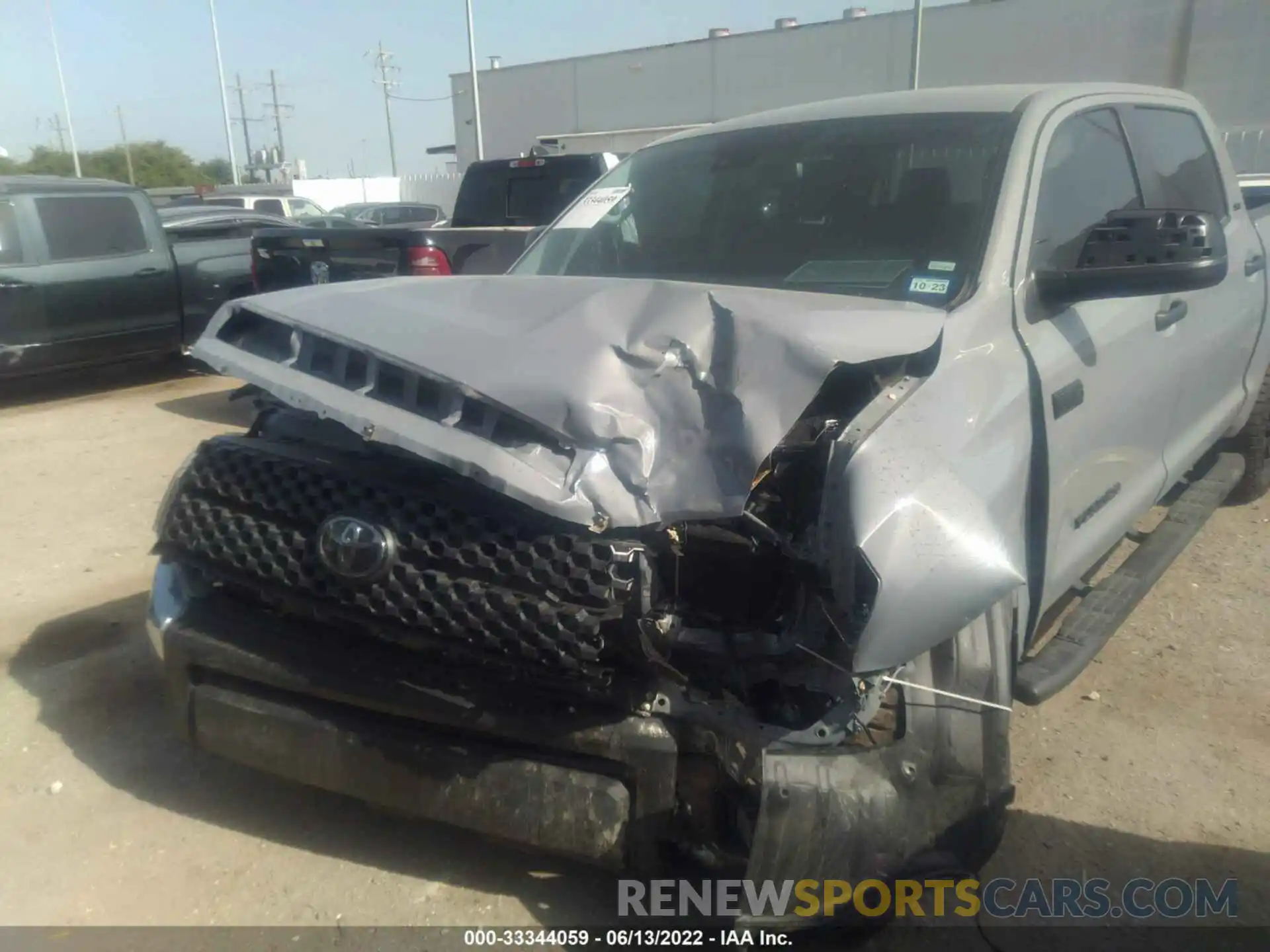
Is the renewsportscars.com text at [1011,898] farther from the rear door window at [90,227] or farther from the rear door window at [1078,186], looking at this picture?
the rear door window at [90,227]

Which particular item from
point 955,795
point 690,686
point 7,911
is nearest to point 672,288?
point 690,686

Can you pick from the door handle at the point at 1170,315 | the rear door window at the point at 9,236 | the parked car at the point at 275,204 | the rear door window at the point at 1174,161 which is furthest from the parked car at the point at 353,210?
the door handle at the point at 1170,315

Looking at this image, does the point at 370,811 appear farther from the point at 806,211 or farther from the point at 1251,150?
the point at 1251,150

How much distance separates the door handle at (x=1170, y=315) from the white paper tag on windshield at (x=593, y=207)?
1.84 m

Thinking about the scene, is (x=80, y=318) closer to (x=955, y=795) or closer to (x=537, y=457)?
(x=537, y=457)

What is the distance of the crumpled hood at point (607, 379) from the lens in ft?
6.53

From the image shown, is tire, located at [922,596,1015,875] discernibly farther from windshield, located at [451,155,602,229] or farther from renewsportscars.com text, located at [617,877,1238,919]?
windshield, located at [451,155,602,229]

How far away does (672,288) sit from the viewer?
2.35 metres

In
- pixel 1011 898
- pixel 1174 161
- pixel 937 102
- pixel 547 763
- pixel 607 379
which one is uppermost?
pixel 937 102

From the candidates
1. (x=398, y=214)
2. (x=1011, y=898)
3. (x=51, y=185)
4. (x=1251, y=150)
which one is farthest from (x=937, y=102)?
(x=1251, y=150)

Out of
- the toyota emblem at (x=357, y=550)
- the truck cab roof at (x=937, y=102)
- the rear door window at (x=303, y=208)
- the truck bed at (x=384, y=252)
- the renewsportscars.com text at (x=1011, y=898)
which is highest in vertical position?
the truck cab roof at (x=937, y=102)

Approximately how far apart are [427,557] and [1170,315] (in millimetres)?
2563

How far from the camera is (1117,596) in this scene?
3180 millimetres

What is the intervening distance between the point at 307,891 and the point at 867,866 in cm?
140
